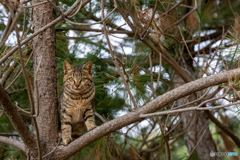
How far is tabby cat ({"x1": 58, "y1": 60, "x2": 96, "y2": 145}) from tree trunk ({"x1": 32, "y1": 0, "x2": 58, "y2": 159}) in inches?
9.2

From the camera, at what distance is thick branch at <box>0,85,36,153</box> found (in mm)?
1518

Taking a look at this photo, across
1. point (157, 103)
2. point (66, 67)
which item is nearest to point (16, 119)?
point (157, 103)

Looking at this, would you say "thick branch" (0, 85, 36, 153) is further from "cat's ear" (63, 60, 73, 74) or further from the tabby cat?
"cat's ear" (63, 60, 73, 74)

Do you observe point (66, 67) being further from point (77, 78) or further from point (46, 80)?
point (46, 80)

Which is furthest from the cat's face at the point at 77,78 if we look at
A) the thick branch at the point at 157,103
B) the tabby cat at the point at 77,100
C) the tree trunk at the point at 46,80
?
the thick branch at the point at 157,103

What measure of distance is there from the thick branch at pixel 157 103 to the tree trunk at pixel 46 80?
0.22 metres

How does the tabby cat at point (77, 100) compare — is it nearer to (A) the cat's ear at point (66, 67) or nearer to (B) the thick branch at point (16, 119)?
(A) the cat's ear at point (66, 67)

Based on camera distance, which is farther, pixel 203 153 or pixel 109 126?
pixel 203 153

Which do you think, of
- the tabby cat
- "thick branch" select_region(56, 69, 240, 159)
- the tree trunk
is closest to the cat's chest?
the tabby cat

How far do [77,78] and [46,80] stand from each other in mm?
364

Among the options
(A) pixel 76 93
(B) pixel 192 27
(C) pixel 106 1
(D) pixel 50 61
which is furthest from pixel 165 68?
(D) pixel 50 61

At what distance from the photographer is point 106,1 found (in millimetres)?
2893

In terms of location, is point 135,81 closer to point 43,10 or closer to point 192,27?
point 43,10

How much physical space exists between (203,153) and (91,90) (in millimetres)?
1910
